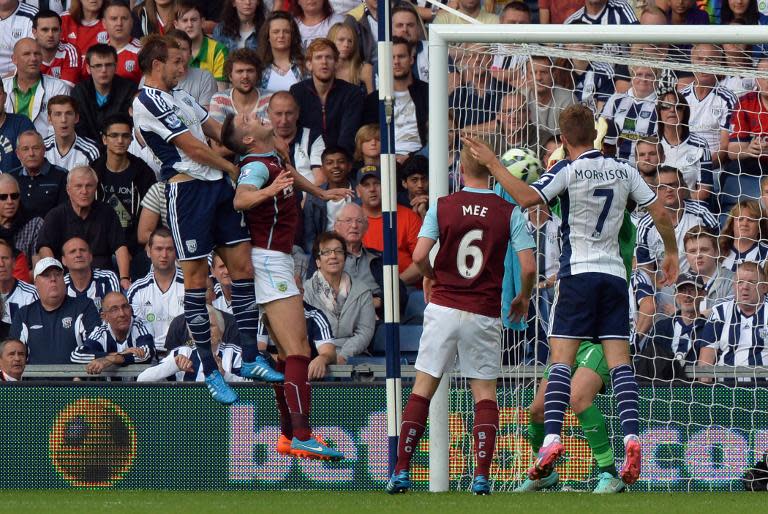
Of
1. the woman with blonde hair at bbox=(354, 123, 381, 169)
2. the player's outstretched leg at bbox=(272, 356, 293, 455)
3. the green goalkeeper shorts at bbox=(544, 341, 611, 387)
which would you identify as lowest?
the player's outstretched leg at bbox=(272, 356, 293, 455)

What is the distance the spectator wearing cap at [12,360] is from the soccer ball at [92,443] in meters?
0.84

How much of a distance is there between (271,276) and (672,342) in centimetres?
350

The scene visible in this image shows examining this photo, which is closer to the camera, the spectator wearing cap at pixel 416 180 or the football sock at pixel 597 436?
the football sock at pixel 597 436

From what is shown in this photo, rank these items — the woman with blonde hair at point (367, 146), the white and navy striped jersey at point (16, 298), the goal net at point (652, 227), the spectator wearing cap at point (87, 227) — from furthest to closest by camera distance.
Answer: the woman with blonde hair at point (367, 146) < the spectator wearing cap at point (87, 227) < the white and navy striped jersey at point (16, 298) < the goal net at point (652, 227)

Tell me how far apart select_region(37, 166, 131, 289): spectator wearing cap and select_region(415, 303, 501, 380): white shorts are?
5296 millimetres

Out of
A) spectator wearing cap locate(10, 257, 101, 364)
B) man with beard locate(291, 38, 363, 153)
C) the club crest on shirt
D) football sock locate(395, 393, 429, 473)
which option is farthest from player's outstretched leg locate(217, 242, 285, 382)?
man with beard locate(291, 38, 363, 153)

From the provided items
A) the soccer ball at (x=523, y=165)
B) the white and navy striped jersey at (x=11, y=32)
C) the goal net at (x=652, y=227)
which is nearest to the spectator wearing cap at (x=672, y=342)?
the goal net at (x=652, y=227)

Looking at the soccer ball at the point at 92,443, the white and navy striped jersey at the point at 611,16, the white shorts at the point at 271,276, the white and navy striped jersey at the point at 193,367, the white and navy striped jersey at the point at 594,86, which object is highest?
the white and navy striped jersey at the point at 611,16

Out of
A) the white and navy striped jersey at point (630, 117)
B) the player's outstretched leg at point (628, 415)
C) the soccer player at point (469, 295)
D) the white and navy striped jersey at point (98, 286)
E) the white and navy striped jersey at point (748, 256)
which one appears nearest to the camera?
the player's outstretched leg at point (628, 415)

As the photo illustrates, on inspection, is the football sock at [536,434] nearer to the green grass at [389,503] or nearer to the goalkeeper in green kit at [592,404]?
the goalkeeper in green kit at [592,404]

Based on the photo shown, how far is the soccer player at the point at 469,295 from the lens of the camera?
8406 mm

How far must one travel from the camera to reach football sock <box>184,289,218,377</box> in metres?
9.27

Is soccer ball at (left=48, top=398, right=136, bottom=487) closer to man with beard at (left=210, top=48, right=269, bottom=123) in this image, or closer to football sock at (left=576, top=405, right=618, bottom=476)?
man with beard at (left=210, top=48, right=269, bottom=123)

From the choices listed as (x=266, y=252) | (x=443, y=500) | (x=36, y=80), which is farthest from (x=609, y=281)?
(x=36, y=80)
